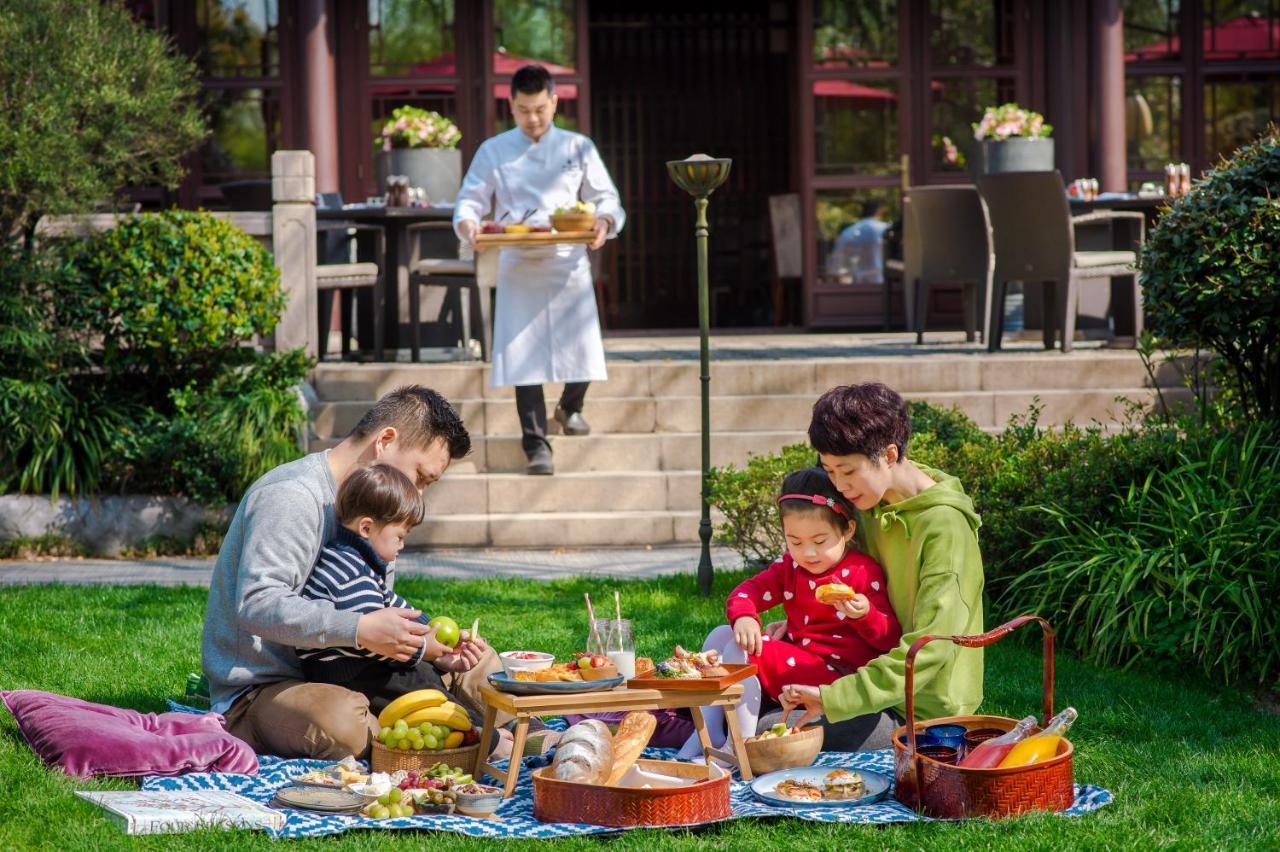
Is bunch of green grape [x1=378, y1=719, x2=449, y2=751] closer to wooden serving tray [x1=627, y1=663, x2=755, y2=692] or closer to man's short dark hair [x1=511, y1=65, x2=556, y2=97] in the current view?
wooden serving tray [x1=627, y1=663, x2=755, y2=692]

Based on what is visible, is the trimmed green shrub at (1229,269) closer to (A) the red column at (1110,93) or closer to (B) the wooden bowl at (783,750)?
(B) the wooden bowl at (783,750)

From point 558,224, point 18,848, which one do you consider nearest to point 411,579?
point 558,224

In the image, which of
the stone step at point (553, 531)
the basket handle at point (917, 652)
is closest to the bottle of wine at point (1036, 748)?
the basket handle at point (917, 652)

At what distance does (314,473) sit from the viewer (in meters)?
4.53

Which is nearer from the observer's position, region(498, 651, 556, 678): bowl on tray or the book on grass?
the book on grass

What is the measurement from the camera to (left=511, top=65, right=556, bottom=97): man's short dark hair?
317 inches

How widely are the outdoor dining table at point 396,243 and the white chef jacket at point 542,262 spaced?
4.60 ft

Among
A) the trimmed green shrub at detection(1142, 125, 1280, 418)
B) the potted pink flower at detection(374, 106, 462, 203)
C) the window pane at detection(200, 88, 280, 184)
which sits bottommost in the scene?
the trimmed green shrub at detection(1142, 125, 1280, 418)

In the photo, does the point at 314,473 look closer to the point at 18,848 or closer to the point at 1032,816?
the point at 18,848

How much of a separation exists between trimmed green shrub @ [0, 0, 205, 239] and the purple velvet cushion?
4099 mm

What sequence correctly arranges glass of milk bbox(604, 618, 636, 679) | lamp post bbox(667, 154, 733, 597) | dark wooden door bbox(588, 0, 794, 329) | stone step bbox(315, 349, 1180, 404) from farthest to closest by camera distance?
1. dark wooden door bbox(588, 0, 794, 329)
2. stone step bbox(315, 349, 1180, 404)
3. lamp post bbox(667, 154, 733, 597)
4. glass of milk bbox(604, 618, 636, 679)

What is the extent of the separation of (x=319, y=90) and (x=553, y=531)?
16.8ft

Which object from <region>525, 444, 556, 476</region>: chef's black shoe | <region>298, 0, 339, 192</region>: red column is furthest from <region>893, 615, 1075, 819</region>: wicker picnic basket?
<region>298, 0, 339, 192</region>: red column

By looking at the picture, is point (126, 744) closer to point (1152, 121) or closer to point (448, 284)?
point (448, 284)
